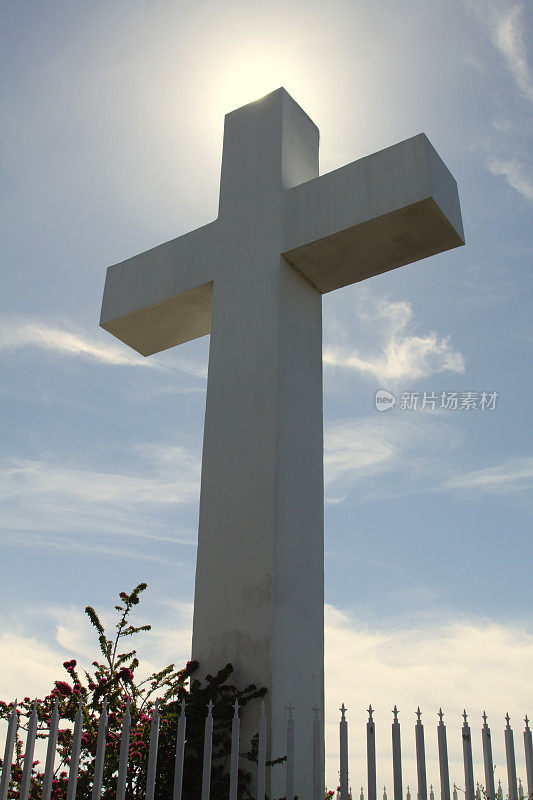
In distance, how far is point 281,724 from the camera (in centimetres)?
568

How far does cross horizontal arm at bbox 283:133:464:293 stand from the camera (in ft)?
22.4

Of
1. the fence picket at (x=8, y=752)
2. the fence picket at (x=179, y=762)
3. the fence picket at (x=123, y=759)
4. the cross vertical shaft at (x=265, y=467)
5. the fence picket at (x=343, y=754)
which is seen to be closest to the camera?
the fence picket at (x=343, y=754)

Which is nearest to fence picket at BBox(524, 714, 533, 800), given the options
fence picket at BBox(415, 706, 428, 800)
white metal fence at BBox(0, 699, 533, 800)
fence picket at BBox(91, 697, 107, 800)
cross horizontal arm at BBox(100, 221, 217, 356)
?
white metal fence at BBox(0, 699, 533, 800)

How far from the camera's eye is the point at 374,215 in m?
6.91

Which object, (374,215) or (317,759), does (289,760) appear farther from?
(374,215)

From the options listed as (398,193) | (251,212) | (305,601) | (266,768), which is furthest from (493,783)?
(251,212)

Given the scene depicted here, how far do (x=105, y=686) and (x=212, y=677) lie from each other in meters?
0.83

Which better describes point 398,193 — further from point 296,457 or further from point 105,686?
point 105,686

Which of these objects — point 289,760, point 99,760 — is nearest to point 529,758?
point 289,760

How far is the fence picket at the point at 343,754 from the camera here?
15.5 ft

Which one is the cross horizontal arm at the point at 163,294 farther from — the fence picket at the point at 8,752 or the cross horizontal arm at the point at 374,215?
the fence picket at the point at 8,752

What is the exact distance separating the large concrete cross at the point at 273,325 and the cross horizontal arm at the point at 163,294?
0.02 metres

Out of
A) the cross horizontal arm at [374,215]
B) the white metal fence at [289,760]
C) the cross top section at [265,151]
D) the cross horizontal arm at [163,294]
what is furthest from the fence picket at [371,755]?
the cross top section at [265,151]

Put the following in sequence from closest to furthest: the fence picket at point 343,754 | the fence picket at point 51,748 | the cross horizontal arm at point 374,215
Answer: the fence picket at point 343,754 < the fence picket at point 51,748 < the cross horizontal arm at point 374,215
